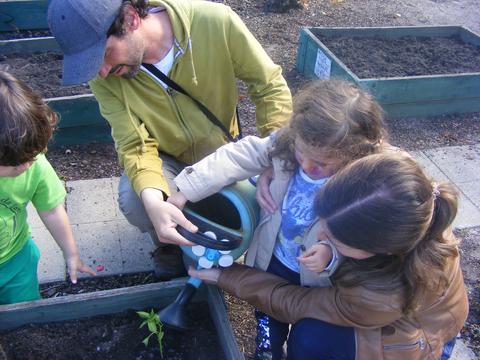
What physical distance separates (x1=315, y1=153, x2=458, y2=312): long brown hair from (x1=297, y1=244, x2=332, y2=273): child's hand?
0.38ft

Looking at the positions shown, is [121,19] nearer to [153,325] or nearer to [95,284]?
[153,325]

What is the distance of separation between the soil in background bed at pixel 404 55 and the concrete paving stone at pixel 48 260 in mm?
2790

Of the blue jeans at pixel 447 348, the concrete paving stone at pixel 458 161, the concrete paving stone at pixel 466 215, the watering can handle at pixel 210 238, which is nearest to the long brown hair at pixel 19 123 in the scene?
the watering can handle at pixel 210 238

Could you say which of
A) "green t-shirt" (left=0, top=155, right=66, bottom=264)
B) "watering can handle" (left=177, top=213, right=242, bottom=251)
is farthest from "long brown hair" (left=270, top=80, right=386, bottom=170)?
"green t-shirt" (left=0, top=155, right=66, bottom=264)

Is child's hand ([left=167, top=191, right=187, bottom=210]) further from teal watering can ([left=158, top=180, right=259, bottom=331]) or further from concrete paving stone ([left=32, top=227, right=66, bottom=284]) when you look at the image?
concrete paving stone ([left=32, top=227, right=66, bottom=284])

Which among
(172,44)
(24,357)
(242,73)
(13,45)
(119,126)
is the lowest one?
(24,357)

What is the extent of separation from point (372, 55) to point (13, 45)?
3.18 meters

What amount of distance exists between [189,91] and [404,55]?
2974mm

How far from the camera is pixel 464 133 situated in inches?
157

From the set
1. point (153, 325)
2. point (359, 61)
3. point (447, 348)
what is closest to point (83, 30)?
point (153, 325)

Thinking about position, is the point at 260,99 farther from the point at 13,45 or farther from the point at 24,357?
the point at 13,45

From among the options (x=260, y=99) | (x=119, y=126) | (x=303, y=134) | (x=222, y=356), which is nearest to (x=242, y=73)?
(x=260, y=99)

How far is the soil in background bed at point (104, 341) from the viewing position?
196 cm

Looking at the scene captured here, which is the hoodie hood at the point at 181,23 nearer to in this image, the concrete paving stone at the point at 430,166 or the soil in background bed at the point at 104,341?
the soil in background bed at the point at 104,341
